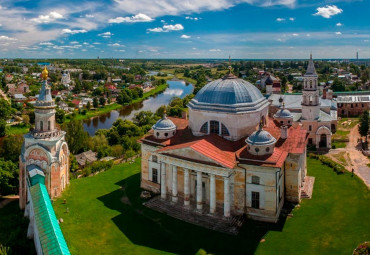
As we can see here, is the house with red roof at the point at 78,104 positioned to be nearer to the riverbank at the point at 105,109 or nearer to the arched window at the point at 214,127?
the riverbank at the point at 105,109

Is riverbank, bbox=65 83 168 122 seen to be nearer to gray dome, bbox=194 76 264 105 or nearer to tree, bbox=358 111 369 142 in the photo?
gray dome, bbox=194 76 264 105

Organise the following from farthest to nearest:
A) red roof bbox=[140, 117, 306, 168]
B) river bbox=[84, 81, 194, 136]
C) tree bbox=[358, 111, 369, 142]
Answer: river bbox=[84, 81, 194, 136] < tree bbox=[358, 111, 369, 142] < red roof bbox=[140, 117, 306, 168]

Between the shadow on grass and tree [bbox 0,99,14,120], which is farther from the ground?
tree [bbox 0,99,14,120]

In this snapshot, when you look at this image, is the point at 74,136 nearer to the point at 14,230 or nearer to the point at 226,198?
the point at 14,230

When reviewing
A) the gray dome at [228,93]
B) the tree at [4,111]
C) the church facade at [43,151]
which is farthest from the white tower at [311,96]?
the tree at [4,111]

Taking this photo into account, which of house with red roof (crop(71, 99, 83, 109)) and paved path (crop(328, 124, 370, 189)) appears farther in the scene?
house with red roof (crop(71, 99, 83, 109))

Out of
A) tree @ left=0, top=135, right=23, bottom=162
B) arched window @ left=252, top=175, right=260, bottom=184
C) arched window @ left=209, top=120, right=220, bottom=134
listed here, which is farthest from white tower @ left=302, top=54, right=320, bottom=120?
tree @ left=0, top=135, right=23, bottom=162
